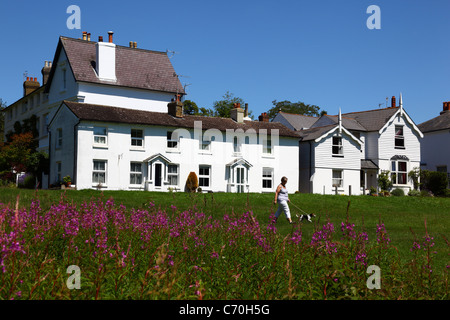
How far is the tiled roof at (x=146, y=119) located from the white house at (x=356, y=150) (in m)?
3.43

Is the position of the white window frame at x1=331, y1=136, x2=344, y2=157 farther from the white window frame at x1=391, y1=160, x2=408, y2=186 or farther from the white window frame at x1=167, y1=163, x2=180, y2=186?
the white window frame at x1=167, y1=163, x2=180, y2=186

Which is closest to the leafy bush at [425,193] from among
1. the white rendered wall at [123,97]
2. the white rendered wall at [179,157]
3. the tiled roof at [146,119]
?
the white rendered wall at [179,157]

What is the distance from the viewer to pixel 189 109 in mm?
67062

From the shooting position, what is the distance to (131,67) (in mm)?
48156

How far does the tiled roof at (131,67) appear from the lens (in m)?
45.0

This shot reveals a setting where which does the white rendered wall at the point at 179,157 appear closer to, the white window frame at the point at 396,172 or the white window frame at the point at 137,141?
the white window frame at the point at 137,141

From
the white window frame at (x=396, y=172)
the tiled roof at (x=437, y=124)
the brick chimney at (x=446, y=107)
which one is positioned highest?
the brick chimney at (x=446, y=107)

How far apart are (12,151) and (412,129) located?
38593 millimetres

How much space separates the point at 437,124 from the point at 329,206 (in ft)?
111

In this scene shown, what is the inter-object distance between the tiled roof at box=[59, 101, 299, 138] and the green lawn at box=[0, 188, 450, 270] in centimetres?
797

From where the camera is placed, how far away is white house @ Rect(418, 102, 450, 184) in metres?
55.2

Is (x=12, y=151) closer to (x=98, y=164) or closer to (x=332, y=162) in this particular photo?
(x=98, y=164)

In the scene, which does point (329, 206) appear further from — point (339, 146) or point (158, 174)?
point (339, 146)
